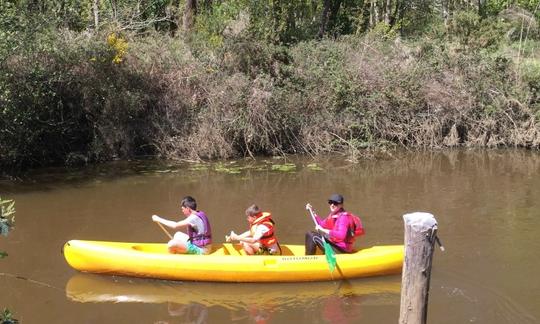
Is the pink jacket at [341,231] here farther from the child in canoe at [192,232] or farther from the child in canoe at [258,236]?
the child in canoe at [192,232]

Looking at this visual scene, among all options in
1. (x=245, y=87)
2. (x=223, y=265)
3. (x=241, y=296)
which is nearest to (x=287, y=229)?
(x=223, y=265)

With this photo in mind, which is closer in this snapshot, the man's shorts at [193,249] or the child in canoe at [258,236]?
the child in canoe at [258,236]

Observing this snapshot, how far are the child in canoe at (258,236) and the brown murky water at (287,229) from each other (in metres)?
0.49

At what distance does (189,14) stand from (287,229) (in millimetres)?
10706

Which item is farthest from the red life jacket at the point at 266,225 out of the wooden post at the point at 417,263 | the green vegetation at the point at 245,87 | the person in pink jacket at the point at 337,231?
the green vegetation at the point at 245,87

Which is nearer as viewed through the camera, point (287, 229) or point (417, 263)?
point (417, 263)

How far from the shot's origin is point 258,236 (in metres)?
7.44

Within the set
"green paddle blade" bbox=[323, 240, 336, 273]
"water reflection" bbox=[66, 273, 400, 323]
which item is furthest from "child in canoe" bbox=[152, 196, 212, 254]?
"green paddle blade" bbox=[323, 240, 336, 273]

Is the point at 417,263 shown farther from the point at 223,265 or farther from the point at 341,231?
the point at 223,265

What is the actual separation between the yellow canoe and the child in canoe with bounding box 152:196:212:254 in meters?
0.26

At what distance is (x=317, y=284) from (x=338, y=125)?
8.73 m

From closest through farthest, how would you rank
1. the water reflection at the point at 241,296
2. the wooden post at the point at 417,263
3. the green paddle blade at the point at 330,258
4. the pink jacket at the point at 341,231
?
the wooden post at the point at 417,263
the water reflection at the point at 241,296
the green paddle blade at the point at 330,258
the pink jacket at the point at 341,231

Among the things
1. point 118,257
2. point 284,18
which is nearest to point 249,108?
point 284,18

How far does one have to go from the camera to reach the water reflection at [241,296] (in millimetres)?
6602
